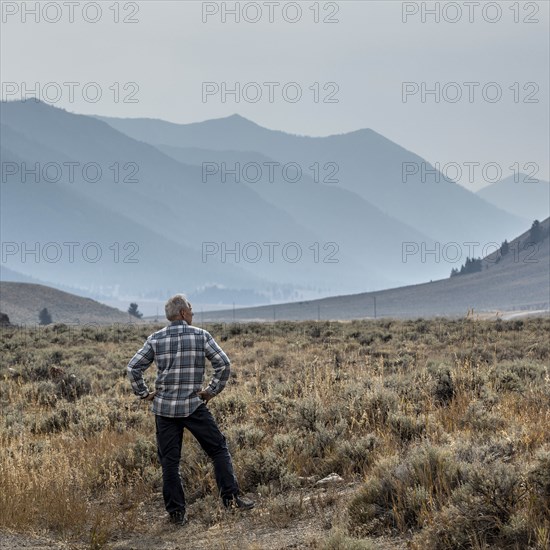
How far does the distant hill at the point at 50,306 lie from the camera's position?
400ft

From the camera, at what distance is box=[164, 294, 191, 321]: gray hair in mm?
7582

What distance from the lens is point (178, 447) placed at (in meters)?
7.63

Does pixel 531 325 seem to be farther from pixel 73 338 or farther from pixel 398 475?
pixel 398 475

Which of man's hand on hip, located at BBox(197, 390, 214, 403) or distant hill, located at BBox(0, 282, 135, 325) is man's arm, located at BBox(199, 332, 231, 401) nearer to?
man's hand on hip, located at BBox(197, 390, 214, 403)

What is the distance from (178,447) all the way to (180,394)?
0.55 meters

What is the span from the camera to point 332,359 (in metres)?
20.8

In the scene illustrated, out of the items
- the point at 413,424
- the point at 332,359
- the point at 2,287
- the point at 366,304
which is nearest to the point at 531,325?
the point at 332,359

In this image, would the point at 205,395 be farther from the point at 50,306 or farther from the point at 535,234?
the point at 535,234

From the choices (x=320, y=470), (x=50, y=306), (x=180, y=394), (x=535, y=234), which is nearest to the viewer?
(x=180, y=394)

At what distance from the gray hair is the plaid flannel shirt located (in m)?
0.10

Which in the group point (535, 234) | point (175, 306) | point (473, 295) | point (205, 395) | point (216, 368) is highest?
point (535, 234)

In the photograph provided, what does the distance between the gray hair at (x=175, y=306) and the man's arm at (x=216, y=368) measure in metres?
0.35

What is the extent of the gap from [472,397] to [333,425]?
2150 millimetres

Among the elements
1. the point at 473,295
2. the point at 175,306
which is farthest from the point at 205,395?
the point at 473,295
